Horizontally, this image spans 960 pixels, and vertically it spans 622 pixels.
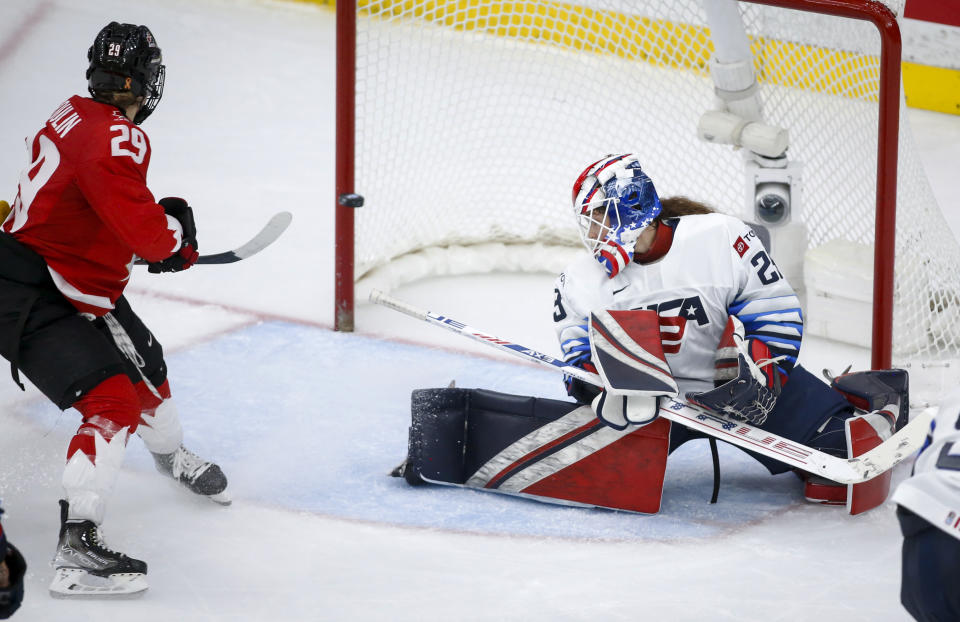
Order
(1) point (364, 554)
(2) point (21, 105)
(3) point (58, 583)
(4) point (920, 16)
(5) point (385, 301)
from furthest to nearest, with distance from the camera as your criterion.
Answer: (2) point (21, 105), (4) point (920, 16), (5) point (385, 301), (1) point (364, 554), (3) point (58, 583)

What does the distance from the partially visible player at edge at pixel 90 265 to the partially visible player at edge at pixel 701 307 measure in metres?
0.81

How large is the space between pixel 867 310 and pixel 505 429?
1455 mm

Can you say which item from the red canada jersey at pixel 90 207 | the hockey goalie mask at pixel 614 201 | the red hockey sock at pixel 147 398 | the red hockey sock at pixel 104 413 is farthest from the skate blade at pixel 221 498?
the hockey goalie mask at pixel 614 201

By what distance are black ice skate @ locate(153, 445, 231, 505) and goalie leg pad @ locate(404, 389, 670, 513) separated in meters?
0.40

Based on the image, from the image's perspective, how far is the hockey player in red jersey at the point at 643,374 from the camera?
8.28 ft

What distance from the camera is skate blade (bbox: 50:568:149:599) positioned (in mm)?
2203

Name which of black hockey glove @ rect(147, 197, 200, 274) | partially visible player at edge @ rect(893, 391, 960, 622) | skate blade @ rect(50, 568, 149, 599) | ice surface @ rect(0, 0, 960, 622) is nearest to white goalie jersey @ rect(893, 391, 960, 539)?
partially visible player at edge @ rect(893, 391, 960, 622)

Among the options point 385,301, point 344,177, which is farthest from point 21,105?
point 385,301

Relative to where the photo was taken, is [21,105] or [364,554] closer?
[364,554]

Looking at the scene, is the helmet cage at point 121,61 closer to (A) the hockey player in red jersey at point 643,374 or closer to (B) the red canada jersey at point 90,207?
(B) the red canada jersey at point 90,207

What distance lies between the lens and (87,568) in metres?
2.22

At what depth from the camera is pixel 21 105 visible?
534 cm

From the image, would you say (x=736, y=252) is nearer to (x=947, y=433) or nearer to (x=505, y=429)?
(x=505, y=429)

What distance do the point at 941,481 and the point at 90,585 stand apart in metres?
1.46
